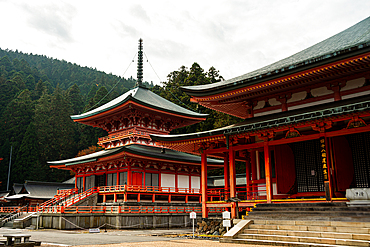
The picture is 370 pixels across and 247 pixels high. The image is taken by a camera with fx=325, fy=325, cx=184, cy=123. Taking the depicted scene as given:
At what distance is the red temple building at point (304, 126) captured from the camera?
47.5 ft

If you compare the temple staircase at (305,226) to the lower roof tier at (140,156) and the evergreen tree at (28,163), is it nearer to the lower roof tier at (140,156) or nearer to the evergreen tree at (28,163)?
the lower roof tier at (140,156)

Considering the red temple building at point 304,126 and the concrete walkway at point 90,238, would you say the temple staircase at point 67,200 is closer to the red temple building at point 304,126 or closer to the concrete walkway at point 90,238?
the concrete walkway at point 90,238

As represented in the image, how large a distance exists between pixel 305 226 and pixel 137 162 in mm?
19193

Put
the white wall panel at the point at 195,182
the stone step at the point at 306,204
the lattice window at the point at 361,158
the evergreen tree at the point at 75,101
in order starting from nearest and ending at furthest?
1. the stone step at the point at 306,204
2. the lattice window at the point at 361,158
3. the white wall panel at the point at 195,182
4. the evergreen tree at the point at 75,101

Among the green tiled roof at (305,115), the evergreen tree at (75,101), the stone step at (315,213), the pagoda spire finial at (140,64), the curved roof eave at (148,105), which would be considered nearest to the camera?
the stone step at (315,213)

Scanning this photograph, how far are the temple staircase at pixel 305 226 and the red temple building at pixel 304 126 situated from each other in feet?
4.28

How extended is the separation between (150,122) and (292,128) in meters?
21.2

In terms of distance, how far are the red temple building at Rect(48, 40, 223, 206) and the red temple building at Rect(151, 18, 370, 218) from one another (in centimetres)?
1002

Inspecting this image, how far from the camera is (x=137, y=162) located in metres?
29.7

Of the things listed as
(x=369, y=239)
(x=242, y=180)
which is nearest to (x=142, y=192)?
(x=242, y=180)

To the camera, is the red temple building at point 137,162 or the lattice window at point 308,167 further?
the red temple building at point 137,162

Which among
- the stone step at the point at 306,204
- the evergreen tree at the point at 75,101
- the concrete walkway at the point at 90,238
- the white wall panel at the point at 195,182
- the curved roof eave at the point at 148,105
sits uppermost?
the evergreen tree at the point at 75,101

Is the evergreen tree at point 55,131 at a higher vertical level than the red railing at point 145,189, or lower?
higher

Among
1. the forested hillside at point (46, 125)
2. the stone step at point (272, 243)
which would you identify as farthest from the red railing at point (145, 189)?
the forested hillside at point (46, 125)
